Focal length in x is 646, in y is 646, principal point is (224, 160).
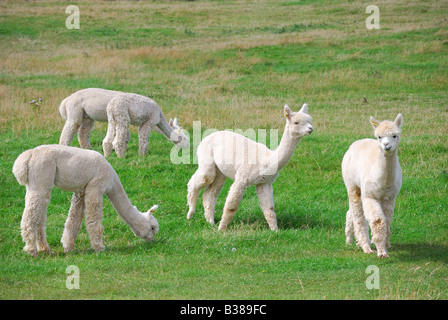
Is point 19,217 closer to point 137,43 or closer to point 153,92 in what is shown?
point 153,92

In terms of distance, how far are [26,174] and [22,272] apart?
4.72 feet

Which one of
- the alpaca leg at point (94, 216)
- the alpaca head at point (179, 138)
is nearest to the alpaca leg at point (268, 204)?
the alpaca leg at point (94, 216)

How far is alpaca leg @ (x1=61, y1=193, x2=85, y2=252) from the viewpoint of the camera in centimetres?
986

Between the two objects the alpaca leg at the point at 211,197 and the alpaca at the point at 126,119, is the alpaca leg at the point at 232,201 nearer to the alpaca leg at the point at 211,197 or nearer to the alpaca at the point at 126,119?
the alpaca leg at the point at 211,197

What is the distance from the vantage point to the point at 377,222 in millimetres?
8805

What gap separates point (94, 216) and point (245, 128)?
7.64 m

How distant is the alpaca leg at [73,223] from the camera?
9859 mm

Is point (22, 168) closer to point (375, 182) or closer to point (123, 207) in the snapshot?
point (123, 207)

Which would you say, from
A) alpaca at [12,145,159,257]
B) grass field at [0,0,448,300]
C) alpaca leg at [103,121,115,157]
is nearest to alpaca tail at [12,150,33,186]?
alpaca at [12,145,159,257]

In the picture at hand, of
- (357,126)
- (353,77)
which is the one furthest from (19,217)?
(353,77)

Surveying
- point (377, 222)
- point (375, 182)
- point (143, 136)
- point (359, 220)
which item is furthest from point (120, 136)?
point (377, 222)

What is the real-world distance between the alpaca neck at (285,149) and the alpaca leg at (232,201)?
70 cm

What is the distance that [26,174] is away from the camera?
929 centimetres

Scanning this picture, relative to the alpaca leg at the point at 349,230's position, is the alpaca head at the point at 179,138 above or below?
above
